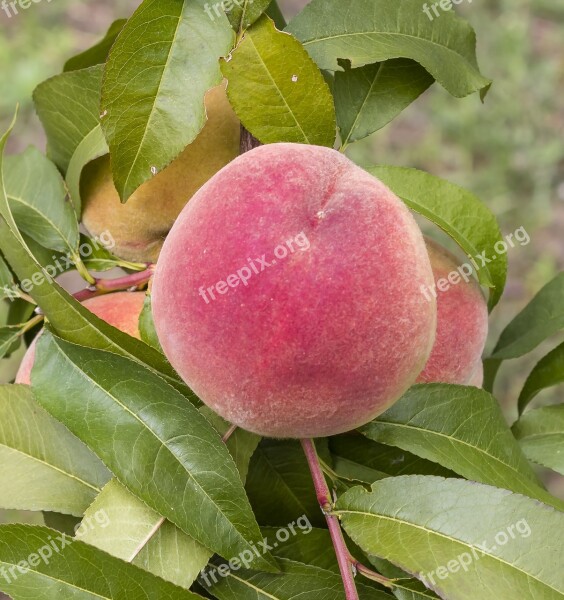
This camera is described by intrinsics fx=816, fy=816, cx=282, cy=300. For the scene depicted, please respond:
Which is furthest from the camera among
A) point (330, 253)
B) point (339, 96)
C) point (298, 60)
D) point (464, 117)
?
point (464, 117)

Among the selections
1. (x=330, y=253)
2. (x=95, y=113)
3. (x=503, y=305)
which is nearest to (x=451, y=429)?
(x=330, y=253)

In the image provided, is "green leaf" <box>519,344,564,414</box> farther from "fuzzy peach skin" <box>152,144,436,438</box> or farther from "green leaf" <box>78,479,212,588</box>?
"green leaf" <box>78,479,212,588</box>

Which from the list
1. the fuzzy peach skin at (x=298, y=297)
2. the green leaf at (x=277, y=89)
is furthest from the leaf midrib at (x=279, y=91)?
the fuzzy peach skin at (x=298, y=297)

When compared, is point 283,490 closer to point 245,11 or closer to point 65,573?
point 65,573

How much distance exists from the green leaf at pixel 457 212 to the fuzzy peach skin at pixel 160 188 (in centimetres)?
18

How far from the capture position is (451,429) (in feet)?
2.87

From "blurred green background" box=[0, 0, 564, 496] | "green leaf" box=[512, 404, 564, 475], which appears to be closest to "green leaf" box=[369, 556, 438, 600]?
"green leaf" box=[512, 404, 564, 475]

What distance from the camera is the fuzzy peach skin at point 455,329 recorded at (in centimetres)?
90

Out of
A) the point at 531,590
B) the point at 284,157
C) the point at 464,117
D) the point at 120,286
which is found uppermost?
the point at 284,157

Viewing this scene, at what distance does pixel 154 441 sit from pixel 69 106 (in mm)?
435

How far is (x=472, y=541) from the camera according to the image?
74 centimetres

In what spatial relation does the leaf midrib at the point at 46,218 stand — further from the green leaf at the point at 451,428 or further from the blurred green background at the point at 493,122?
the blurred green background at the point at 493,122

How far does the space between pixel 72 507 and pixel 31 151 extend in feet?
1.49

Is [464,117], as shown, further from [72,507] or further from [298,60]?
[72,507]
